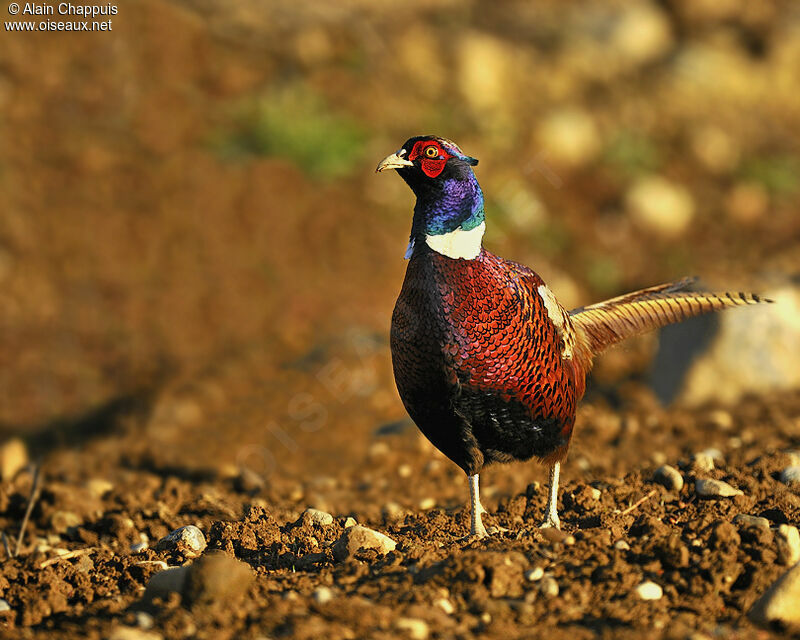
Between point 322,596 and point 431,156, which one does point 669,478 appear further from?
point 322,596

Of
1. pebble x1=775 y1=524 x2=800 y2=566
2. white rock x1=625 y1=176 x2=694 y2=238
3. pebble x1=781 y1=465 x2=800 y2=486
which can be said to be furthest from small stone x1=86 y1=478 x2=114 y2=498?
white rock x1=625 y1=176 x2=694 y2=238

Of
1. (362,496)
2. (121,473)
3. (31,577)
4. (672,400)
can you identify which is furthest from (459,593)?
(672,400)

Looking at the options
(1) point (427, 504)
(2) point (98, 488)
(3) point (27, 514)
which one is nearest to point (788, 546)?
(1) point (427, 504)

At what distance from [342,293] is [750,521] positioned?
19.5 feet

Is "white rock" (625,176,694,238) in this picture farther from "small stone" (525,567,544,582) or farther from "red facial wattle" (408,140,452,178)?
"small stone" (525,567,544,582)

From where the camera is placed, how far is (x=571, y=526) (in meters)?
4.67

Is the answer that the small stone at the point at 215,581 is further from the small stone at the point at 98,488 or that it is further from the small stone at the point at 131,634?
the small stone at the point at 98,488

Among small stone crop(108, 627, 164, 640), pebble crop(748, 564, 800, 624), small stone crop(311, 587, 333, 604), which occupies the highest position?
pebble crop(748, 564, 800, 624)

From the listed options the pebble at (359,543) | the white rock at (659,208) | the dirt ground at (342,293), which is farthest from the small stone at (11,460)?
the white rock at (659,208)

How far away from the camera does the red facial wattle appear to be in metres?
4.27

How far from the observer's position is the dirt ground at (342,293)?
3664mm

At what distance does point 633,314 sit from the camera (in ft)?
16.9

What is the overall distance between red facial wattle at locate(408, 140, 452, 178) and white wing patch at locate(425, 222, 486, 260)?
0.90 ft

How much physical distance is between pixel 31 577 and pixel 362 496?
8.33ft
